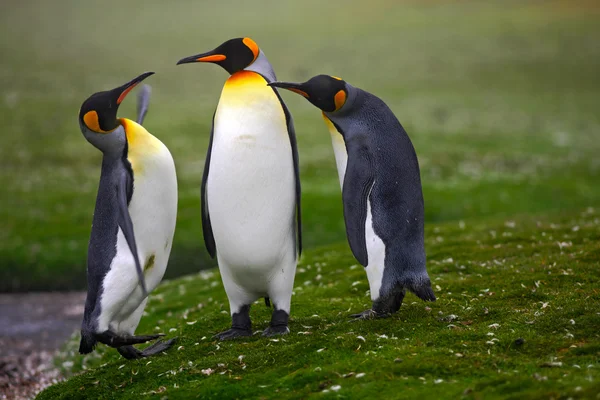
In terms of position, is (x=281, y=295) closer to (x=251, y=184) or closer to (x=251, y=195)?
(x=251, y=195)

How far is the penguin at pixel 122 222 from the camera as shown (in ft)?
22.8

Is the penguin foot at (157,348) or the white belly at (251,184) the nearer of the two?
the white belly at (251,184)

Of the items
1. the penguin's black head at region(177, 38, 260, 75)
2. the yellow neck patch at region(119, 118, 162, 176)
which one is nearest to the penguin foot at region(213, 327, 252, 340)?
the yellow neck patch at region(119, 118, 162, 176)

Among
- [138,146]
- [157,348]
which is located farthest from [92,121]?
[157,348]

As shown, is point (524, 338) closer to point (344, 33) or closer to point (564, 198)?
point (564, 198)

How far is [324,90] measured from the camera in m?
7.18

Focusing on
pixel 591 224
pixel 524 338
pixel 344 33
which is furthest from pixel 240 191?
pixel 344 33

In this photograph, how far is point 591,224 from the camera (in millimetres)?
12859

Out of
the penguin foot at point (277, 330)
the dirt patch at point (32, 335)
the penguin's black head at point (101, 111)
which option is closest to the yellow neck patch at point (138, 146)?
the penguin's black head at point (101, 111)

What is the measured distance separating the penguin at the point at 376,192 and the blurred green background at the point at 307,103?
1140cm

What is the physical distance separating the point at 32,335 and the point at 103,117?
26.9 ft

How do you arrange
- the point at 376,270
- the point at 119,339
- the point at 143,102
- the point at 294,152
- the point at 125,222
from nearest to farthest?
the point at 125,222 → the point at 119,339 → the point at 376,270 → the point at 294,152 → the point at 143,102

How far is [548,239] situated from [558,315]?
475 cm

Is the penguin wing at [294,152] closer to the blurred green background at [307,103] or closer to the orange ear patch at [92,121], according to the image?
the orange ear patch at [92,121]
